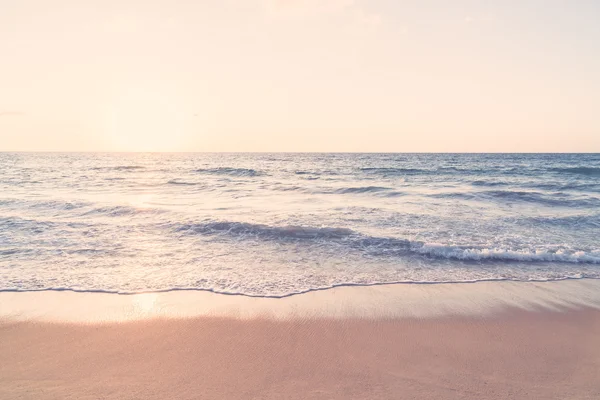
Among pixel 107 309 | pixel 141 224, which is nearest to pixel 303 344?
pixel 107 309

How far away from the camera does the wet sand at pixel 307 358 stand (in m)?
3.70

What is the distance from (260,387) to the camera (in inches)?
147

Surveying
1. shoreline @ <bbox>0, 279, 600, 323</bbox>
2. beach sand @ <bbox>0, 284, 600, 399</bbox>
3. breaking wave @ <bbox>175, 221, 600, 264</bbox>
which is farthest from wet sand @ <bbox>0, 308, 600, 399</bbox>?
breaking wave @ <bbox>175, 221, 600, 264</bbox>

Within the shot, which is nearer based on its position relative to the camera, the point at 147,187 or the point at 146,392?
the point at 146,392

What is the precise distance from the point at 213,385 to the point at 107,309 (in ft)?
9.34

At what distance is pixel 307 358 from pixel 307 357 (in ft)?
0.08

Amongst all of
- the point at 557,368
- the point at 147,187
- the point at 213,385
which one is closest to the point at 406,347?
the point at 557,368

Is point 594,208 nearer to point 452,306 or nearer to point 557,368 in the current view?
point 452,306

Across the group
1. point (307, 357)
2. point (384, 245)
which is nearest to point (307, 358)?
point (307, 357)

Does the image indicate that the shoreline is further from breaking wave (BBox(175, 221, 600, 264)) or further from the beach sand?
breaking wave (BBox(175, 221, 600, 264))

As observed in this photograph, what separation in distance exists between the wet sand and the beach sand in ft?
0.04

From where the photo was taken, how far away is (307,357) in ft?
14.3

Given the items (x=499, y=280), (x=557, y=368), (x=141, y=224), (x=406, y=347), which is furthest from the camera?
(x=141, y=224)

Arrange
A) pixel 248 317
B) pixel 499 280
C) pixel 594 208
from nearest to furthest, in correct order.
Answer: pixel 248 317
pixel 499 280
pixel 594 208
